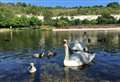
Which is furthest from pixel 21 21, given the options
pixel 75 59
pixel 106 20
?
pixel 75 59

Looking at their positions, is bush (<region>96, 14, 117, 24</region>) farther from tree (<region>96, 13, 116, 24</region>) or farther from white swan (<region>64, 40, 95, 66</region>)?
white swan (<region>64, 40, 95, 66</region>)

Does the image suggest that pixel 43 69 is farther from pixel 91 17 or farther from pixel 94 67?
pixel 91 17

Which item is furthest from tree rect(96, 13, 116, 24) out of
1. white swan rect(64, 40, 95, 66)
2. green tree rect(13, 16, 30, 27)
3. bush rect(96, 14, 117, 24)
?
white swan rect(64, 40, 95, 66)

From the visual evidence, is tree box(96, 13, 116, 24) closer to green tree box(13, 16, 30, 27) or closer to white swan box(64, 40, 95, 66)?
green tree box(13, 16, 30, 27)

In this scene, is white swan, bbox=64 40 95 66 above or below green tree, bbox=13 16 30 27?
above

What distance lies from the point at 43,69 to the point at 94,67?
432cm

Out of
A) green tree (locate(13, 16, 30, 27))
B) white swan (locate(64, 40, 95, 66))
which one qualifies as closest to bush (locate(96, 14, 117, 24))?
green tree (locate(13, 16, 30, 27))

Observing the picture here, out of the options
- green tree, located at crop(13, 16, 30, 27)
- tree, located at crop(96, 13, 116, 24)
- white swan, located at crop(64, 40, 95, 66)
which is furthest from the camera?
tree, located at crop(96, 13, 116, 24)

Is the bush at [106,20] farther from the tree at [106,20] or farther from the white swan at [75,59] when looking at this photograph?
the white swan at [75,59]

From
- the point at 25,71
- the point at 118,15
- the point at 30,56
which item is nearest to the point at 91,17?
the point at 118,15

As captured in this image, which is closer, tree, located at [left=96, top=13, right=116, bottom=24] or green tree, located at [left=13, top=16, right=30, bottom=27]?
green tree, located at [left=13, top=16, right=30, bottom=27]

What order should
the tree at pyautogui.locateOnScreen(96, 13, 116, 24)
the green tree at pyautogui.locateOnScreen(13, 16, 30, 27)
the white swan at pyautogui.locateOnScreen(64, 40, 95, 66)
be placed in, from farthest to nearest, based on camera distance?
the tree at pyautogui.locateOnScreen(96, 13, 116, 24) < the green tree at pyautogui.locateOnScreen(13, 16, 30, 27) < the white swan at pyautogui.locateOnScreen(64, 40, 95, 66)

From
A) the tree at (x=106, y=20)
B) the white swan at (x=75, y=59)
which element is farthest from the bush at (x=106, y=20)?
the white swan at (x=75, y=59)

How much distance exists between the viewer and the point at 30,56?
35.4 metres
